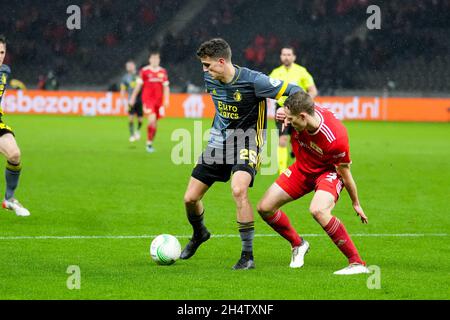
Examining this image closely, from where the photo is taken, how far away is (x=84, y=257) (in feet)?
25.8

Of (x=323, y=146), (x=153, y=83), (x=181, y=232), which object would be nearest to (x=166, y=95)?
(x=153, y=83)

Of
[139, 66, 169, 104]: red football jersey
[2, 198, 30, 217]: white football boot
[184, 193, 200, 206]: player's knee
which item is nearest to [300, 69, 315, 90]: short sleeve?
[139, 66, 169, 104]: red football jersey

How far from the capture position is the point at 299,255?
7.54 meters

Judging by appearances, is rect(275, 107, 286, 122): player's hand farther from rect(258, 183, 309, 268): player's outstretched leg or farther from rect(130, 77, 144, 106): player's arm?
rect(130, 77, 144, 106): player's arm

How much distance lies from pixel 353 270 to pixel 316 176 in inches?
34.7

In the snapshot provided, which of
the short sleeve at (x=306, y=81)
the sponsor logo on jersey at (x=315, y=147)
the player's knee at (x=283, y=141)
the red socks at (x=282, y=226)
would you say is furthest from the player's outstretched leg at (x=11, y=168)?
the short sleeve at (x=306, y=81)

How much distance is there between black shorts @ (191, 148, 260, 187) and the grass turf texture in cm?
75

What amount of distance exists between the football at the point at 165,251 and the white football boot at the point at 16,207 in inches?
129

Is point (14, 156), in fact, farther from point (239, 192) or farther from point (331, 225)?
point (331, 225)

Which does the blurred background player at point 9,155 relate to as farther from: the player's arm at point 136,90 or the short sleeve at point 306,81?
the player's arm at point 136,90

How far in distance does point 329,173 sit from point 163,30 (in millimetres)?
32462

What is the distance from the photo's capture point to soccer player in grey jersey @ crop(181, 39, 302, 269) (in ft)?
24.5
